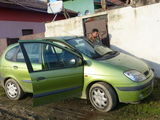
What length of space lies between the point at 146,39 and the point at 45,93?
13.8ft

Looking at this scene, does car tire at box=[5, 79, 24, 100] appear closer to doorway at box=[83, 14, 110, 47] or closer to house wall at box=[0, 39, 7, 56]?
doorway at box=[83, 14, 110, 47]

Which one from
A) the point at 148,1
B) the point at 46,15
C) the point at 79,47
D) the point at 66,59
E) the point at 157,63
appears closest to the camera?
the point at 66,59

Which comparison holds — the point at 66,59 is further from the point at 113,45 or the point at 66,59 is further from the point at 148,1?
the point at 148,1

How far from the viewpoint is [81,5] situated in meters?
23.3

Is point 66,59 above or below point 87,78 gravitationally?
above

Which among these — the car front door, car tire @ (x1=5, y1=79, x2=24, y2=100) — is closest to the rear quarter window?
car tire @ (x1=5, y1=79, x2=24, y2=100)

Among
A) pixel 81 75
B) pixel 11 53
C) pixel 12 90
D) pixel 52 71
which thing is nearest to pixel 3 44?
pixel 11 53

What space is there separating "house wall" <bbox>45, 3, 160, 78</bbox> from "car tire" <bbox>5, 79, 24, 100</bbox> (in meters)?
3.85

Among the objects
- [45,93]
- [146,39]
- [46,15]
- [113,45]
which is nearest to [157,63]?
[146,39]

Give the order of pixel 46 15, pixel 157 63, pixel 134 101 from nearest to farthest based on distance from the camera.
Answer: pixel 134 101
pixel 157 63
pixel 46 15

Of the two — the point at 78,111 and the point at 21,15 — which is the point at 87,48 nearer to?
the point at 78,111

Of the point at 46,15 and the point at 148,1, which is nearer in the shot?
the point at 148,1

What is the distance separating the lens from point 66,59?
17.7ft

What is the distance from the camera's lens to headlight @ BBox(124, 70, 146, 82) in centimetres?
500
